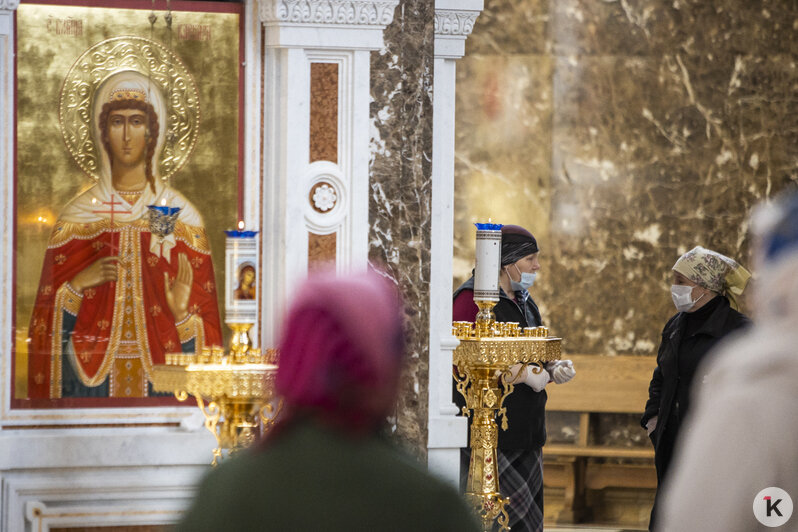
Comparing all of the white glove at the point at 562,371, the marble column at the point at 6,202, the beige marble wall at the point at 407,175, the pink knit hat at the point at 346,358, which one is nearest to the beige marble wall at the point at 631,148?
the white glove at the point at 562,371

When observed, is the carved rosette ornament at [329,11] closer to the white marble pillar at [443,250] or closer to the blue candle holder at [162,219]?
the white marble pillar at [443,250]

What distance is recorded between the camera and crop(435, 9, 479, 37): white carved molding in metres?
5.53

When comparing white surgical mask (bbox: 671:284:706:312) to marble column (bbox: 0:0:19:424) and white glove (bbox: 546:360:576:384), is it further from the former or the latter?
marble column (bbox: 0:0:19:424)

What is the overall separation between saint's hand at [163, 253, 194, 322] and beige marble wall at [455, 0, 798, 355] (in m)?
3.67

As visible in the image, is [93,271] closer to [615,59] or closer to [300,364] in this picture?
[300,364]

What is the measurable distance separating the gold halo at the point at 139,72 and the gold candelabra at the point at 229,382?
864 mm

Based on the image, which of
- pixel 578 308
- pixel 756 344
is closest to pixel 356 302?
pixel 756 344

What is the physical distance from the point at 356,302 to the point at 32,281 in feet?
10.3

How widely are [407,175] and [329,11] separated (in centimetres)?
71

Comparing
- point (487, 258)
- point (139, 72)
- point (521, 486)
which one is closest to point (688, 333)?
point (521, 486)

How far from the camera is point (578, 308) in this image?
8125 mm

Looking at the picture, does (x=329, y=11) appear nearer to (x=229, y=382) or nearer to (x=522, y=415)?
(x=229, y=382)

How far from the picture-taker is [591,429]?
8.09 metres

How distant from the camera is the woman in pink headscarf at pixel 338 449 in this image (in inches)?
63.8
